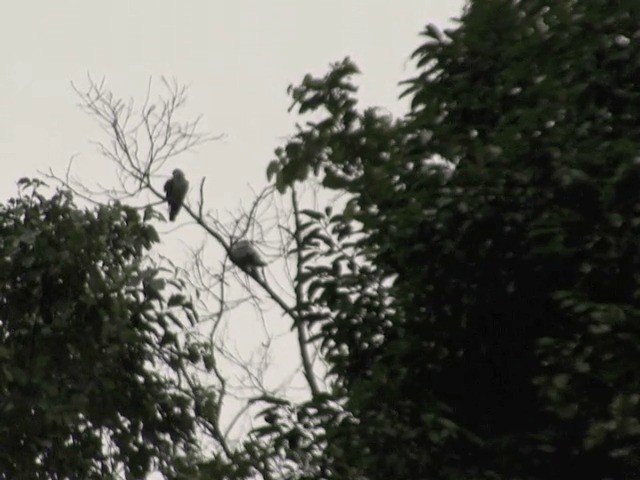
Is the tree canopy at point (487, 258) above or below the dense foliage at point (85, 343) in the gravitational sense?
below

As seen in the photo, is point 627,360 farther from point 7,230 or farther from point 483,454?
point 7,230

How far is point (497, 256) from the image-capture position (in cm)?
608

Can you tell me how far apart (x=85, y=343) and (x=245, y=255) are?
11.3 ft

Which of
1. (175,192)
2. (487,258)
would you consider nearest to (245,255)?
(175,192)

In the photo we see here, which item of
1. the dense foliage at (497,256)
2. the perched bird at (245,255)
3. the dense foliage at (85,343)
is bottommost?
the dense foliage at (497,256)

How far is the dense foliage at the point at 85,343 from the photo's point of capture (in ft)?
30.8

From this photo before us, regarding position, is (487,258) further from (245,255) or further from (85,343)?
(245,255)

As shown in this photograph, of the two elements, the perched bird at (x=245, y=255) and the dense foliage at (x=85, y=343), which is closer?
the dense foliage at (x=85, y=343)

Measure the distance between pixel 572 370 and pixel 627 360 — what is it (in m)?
0.31

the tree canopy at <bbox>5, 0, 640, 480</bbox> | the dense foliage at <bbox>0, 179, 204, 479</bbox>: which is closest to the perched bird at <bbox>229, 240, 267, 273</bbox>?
the dense foliage at <bbox>0, 179, 204, 479</bbox>

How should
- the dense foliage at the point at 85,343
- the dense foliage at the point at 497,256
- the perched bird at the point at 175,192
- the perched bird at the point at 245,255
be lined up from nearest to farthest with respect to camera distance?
the dense foliage at the point at 497,256 → the dense foliage at the point at 85,343 → the perched bird at the point at 175,192 → the perched bird at the point at 245,255

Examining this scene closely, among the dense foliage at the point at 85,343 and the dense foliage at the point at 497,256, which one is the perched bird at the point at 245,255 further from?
the dense foliage at the point at 497,256

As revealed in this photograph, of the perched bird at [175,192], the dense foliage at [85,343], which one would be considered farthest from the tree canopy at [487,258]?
the perched bird at [175,192]

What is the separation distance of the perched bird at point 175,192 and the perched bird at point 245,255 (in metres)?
0.72
